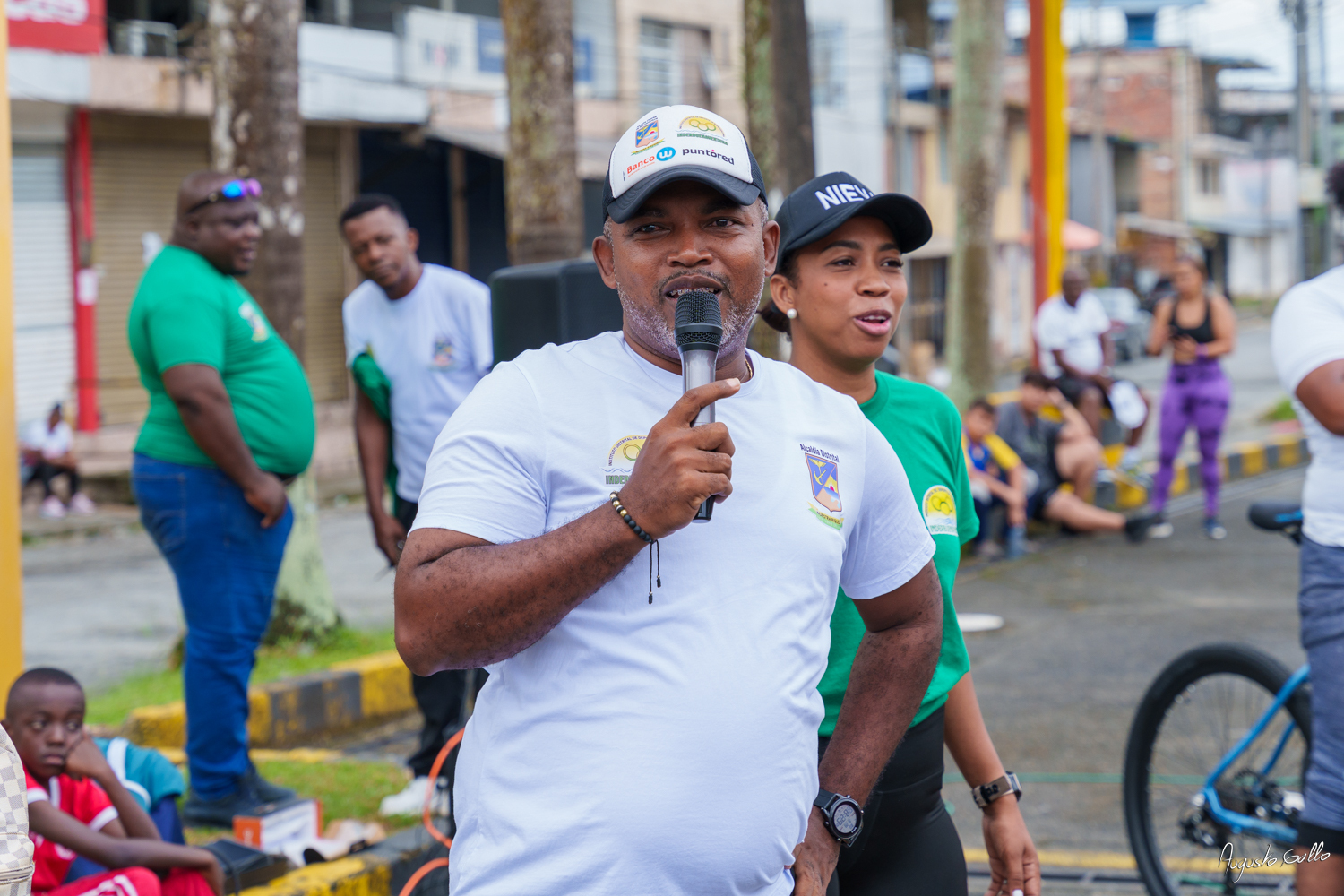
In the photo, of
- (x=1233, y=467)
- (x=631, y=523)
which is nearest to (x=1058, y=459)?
(x=1233, y=467)

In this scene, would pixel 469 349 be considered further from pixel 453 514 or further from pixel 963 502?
pixel 453 514

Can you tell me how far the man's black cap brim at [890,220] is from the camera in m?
2.64

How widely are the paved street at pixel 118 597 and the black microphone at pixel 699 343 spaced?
519 cm

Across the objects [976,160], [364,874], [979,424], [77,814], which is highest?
[976,160]

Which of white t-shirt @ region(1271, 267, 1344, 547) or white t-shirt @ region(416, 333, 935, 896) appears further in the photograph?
white t-shirt @ region(1271, 267, 1344, 547)

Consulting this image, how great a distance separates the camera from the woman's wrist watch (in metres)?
2.81

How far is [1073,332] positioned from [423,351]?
318 inches

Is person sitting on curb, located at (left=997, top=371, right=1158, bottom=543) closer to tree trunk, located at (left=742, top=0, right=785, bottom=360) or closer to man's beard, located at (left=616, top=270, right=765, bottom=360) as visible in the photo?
tree trunk, located at (left=742, top=0, right=785, bottom=360)

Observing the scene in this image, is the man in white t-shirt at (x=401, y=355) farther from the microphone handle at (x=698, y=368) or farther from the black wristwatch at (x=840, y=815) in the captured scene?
the microphone handle at (x=698, y=368)

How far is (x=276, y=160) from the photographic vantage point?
22.6 feet

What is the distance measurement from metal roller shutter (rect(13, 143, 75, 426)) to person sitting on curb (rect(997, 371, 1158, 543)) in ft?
34.2

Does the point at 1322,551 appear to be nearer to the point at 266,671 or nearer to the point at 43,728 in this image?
the point at 43,728

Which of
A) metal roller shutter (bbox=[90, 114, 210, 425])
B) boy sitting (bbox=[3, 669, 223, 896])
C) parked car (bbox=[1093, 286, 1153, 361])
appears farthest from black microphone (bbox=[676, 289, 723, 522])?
parked car (bbox=[1093, 286, 1153, 361])

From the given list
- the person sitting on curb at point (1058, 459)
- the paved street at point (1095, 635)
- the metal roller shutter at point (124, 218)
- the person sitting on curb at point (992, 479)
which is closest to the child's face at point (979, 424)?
the person sitting on curb at point (992, 479)
